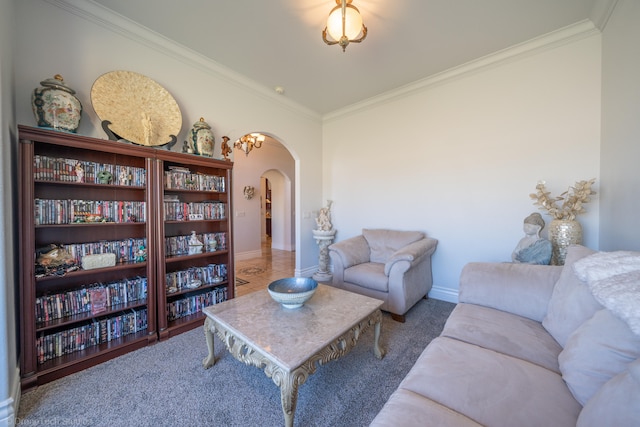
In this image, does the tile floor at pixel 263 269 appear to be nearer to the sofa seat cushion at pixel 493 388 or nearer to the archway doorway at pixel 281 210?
the archway doorway at pixel 281 210

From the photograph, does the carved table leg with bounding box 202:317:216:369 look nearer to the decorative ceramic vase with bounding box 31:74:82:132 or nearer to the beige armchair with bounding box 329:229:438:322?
the beige armchair with bounding box 329:229:438:322

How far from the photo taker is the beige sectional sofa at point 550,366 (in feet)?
2.46

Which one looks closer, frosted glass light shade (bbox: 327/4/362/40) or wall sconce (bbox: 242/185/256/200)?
frosted glass light shade (bbox: 327/4/362/40)

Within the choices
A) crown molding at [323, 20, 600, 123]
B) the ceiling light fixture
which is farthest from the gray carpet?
crown molding at [323, 20, 600, 123]

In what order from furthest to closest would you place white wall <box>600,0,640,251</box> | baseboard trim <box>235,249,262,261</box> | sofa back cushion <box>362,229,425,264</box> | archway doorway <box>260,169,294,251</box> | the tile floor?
archway doorway <box>260,169,294,251</box>, baseboard trim <box>235,249,262,261</box>, the tile floor, sofa back cushion <box>362,229,425,264</box>, white wall <box>600,0,640,251</box>

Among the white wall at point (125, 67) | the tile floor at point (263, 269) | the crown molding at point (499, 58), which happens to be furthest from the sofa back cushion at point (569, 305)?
the white wall at point (125, 67)

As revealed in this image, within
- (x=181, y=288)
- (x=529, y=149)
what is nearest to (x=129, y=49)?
(x=181, y=288)

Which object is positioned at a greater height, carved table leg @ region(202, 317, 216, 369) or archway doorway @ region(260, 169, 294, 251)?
archway doorway @ region(260, 169, 294, 251)

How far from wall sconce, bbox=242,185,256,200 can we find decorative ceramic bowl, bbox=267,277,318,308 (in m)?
3.81

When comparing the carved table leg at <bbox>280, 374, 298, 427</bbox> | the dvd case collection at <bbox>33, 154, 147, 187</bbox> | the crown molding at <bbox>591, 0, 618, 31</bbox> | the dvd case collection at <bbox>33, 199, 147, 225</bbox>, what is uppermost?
the crown molding at <bbox>591, 0, 618, 31</bbox>

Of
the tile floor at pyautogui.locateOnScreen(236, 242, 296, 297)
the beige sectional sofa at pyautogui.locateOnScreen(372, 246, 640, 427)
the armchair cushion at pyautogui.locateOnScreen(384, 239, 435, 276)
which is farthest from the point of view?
the tile floor at pyautogui.locateOnScreen(236, 242, 296, 297)

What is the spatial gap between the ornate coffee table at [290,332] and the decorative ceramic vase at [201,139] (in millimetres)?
1578

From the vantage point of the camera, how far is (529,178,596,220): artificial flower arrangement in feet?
6.57

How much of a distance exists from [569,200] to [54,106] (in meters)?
4.17
